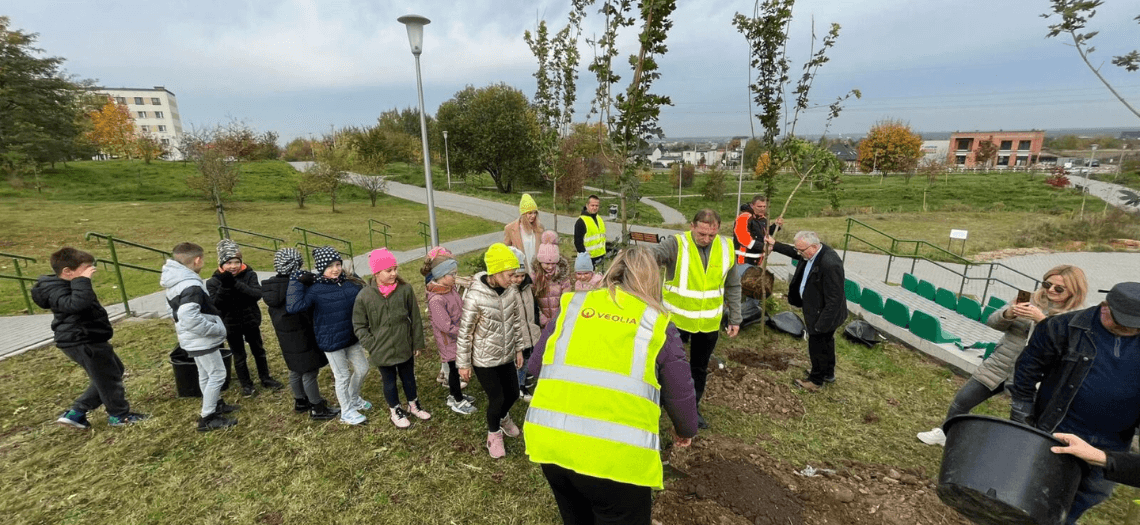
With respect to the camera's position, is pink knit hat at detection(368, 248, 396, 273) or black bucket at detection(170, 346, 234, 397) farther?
black bucket at detection(170, 346, 234, 397)

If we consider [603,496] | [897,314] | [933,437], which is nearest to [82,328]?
[603,496]

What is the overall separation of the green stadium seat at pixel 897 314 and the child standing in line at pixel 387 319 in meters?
6.26

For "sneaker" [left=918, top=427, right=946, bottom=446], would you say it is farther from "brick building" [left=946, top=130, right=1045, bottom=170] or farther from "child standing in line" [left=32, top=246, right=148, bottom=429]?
"brick building" [left=946, top=130, right=1045, bottom=170]

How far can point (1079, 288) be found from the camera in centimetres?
280

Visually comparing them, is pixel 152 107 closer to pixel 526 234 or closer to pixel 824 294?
pixel 526 234

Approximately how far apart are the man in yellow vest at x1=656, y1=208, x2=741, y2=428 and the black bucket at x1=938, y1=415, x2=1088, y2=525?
5.45ft

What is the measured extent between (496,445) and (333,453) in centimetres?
133

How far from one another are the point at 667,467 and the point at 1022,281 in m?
13.4

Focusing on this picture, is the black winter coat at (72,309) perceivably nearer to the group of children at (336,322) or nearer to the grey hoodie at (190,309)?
the group of children at (336,322)

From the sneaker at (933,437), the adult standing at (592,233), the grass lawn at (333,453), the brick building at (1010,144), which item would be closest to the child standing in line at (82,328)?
the grass lawn at (333,453)

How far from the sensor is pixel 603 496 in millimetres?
1841

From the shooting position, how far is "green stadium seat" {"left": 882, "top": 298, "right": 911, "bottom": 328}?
625 centimetres

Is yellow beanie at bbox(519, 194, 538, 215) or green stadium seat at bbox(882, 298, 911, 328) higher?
yellow beanie at bbox(519, 194, 538, 215)

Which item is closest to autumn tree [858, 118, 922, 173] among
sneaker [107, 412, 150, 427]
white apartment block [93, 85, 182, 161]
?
sneaker [107, 412, 150, 427]
